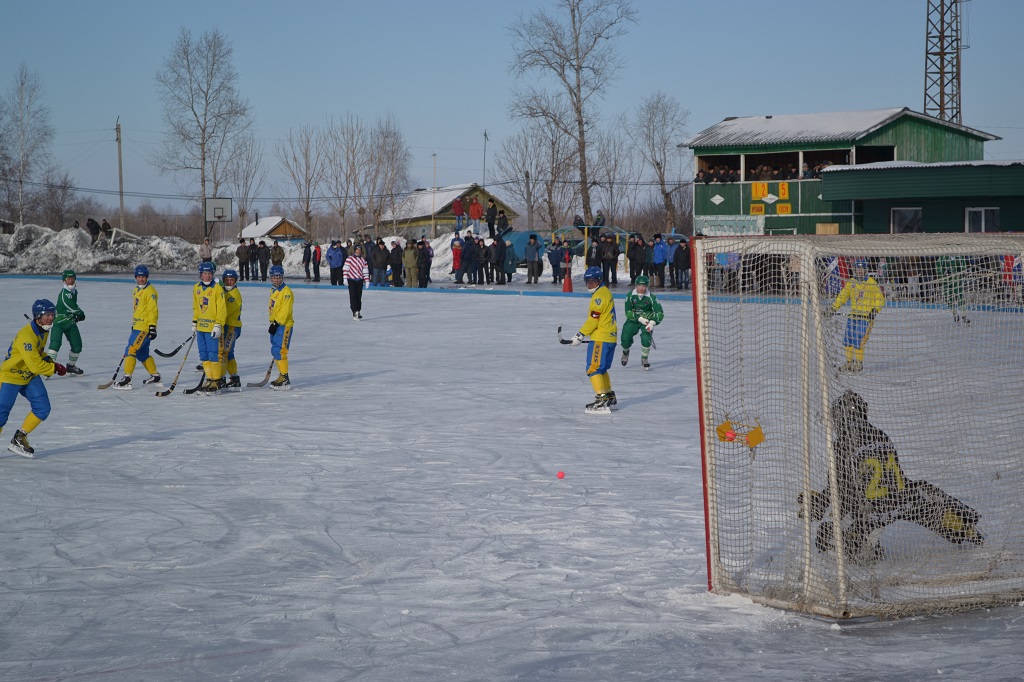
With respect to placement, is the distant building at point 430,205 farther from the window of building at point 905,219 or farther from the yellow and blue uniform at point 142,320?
the yellow and blue uniform at point 142,320

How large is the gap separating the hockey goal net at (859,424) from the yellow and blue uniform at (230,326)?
21.9 feet

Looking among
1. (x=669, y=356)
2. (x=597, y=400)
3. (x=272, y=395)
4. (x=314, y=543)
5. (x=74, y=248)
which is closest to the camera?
(x=314, y=543)

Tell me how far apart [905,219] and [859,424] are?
23.1 metres

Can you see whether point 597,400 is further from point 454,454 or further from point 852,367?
point 852,367

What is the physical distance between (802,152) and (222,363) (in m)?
23.7

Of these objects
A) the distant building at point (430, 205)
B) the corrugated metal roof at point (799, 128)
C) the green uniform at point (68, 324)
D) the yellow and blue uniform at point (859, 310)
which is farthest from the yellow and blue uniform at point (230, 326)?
the distant building at point (430, 205)

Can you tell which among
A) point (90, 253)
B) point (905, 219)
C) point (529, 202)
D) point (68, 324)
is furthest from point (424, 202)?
point (68, 324)

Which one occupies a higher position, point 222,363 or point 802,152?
A: point 802,152

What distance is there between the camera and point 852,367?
17.1 feet

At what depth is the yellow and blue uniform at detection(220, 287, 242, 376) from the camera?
10844mm

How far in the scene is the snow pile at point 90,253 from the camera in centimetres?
3947

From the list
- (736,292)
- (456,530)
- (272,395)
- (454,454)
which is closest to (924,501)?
(736,292)

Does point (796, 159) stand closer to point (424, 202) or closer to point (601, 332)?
point (601, 332)

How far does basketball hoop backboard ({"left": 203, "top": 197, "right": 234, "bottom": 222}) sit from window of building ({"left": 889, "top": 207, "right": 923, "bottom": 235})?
27.0 m
